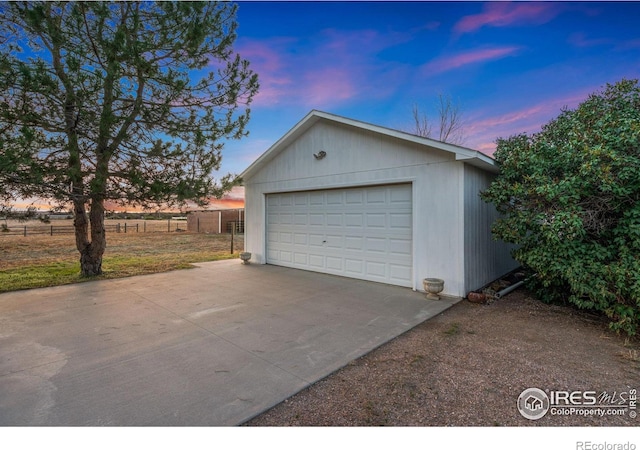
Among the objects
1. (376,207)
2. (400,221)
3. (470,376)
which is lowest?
(470,376)

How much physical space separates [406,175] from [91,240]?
7834 millimetres

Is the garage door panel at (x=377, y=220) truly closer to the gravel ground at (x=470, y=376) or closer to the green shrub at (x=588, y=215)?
the green shrub at (x=588, y=215)

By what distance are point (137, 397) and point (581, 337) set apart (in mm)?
4973

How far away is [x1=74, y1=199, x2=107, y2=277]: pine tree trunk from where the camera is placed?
7.43 meters

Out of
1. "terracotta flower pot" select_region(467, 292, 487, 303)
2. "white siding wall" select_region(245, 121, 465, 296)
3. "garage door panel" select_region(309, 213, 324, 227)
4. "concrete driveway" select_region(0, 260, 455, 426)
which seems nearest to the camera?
"concrete driveway" select_region(0, 260, 455, 426)

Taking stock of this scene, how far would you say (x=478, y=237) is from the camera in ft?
19.6

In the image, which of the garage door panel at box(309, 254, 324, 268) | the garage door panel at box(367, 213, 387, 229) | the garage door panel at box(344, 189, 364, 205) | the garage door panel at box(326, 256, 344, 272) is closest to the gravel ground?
the garage door panel at box(367, 213, 387, 229)

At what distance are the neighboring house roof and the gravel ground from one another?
109 inches

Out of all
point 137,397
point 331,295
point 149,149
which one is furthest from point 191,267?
point 137,397

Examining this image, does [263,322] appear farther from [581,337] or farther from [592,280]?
[592,280]

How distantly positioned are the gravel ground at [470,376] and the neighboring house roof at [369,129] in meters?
2.77

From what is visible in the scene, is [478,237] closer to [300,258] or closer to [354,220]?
[354,220]

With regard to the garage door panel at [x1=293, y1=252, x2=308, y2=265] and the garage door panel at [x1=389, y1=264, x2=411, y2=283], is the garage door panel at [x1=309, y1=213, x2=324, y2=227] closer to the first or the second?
the garage door panel at [x1=293, y1=252, x2=308, y2=265]

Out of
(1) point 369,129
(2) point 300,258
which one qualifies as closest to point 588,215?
(1) point 369,129
